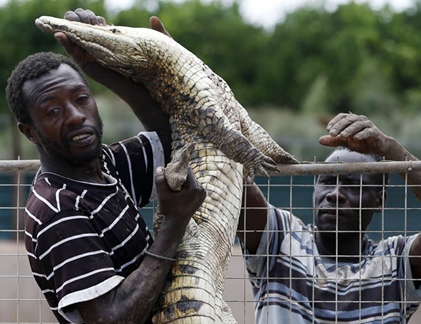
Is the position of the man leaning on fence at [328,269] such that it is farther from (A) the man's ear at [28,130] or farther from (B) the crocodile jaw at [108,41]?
(A) the man's ear at [28,130]

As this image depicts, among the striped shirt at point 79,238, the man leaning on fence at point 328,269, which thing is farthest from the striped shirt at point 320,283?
the striped shirt at point 79,238

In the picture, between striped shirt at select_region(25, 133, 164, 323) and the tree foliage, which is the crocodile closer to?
striped shirt at select_region(25, 133, 164, 323)

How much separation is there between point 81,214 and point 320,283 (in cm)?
142

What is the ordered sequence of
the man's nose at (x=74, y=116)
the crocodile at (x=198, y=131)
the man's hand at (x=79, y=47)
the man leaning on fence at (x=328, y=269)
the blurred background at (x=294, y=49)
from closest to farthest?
the man's nose at (x=74, y=116)
the crocodile at (x=198, y=131)
the man's hand at (x=79, y=47)
the man leaning on fence at (x=328, y=269)
the blurred background at (x=294, y=49)

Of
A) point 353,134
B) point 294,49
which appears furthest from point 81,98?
point 294,49

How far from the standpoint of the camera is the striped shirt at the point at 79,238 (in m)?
2.95

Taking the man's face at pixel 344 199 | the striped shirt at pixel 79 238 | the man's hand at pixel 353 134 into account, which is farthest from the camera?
the man's face at pixel 344 199

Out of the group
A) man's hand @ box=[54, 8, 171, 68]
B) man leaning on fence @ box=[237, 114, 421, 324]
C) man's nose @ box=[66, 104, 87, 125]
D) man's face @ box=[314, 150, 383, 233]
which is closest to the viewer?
man's nose @ box=[66, 104, 87, 125]

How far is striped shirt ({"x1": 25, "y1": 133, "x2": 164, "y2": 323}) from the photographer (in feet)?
9.68

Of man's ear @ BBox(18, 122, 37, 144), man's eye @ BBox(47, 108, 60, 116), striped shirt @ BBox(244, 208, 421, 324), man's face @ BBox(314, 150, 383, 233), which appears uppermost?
man's face @ BBox(314, 150, 383, 233)

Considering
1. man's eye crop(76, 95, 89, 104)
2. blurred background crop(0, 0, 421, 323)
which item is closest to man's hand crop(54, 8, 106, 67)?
man's eye crop(76, 95, 89, 104)

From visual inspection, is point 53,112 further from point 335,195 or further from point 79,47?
point 335,195

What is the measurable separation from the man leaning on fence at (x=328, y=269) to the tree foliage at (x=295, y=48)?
16897 mm

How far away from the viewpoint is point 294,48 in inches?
976
